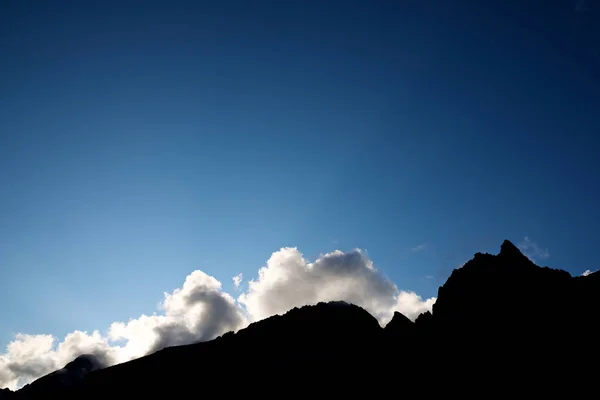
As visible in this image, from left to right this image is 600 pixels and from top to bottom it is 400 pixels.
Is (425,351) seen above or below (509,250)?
below

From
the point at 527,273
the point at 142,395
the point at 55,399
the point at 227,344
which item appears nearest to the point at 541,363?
the point at 527,273

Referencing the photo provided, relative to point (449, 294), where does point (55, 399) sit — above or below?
below

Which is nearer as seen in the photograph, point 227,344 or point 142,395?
point 142,395

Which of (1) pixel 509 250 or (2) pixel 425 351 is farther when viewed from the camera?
(1) pixel 509 250

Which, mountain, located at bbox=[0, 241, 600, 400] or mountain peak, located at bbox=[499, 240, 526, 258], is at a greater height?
mountain peak, located at bbox=[499, 240, 526, 258]

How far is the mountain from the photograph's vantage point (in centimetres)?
5919

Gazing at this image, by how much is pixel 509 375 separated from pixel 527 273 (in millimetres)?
28459

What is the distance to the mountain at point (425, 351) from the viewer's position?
5919 cm

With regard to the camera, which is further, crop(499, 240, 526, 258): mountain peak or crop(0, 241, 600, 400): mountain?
crop(499, 240, 526, 258): mountain peak

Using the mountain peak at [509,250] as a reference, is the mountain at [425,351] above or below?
below

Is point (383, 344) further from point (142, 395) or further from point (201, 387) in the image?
point (142, 395)

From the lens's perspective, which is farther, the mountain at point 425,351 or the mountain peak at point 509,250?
the mountain peak at point 509,250

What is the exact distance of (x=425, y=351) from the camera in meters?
70.6

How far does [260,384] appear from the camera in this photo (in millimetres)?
64750
